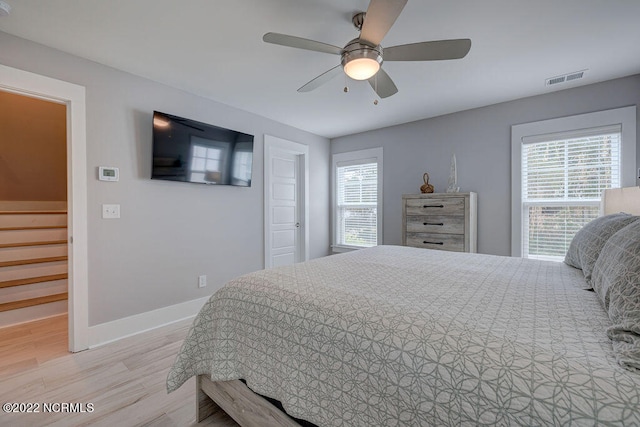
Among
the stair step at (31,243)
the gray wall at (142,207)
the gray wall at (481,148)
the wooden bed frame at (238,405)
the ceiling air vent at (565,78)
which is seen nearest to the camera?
the wooden bed frame at (238,405)

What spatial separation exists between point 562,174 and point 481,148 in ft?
2.74

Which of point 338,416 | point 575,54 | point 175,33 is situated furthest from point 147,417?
point 575,54

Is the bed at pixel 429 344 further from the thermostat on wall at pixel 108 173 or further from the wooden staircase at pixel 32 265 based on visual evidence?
the wooden staircase at pixel 32 265

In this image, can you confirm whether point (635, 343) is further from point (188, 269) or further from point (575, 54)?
point (188, 269)

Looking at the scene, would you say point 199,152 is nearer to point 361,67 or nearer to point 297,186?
point 297,186

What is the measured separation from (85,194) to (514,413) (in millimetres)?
2986

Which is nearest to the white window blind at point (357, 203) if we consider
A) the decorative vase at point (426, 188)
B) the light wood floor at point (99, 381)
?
the decorative vase at point (426, 188)

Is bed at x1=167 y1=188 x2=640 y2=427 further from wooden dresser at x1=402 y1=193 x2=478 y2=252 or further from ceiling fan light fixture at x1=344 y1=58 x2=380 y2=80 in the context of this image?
wooden dresser at x1=402 y1=193 x2=478 y2=252

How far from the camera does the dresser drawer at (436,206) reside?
Answer: 3053mm

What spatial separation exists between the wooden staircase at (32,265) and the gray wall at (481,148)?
13.9ft

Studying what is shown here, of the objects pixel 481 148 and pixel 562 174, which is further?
pixel 481 148

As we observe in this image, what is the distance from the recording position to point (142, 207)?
8.64ft

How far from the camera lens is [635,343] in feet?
2.11

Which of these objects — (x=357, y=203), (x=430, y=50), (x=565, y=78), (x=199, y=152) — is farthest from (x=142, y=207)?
(x=565, y=78)
